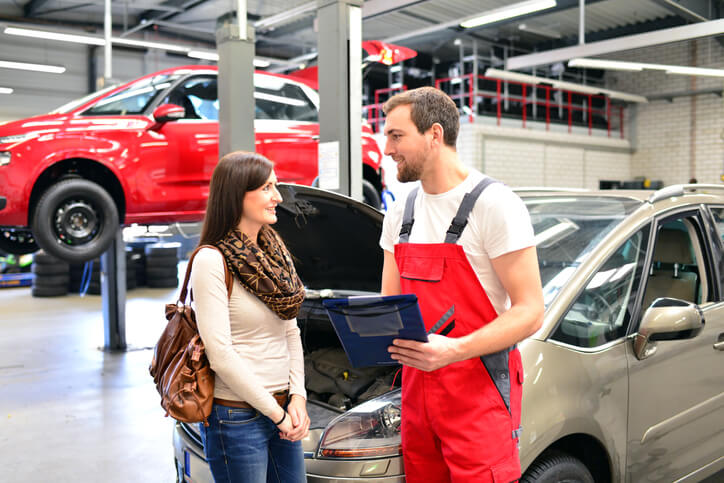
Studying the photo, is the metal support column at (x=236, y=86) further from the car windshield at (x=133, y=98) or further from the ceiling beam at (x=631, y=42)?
the ceiling beam at (x=631, y=42)

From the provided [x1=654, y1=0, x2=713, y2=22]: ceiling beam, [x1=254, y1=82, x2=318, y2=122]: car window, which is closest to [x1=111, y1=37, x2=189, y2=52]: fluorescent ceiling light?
[x1=254, y1=82, x2=318, y2=122]: car window

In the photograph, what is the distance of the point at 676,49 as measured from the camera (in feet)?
53.5

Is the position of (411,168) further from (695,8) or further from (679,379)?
(695,8)

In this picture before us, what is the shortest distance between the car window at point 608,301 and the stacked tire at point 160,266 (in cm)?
1052

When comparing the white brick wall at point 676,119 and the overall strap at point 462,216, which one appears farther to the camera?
the white brick wall at point 676,119

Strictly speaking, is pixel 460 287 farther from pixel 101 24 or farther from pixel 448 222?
pixel 101 24

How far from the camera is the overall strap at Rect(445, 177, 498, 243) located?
157cm

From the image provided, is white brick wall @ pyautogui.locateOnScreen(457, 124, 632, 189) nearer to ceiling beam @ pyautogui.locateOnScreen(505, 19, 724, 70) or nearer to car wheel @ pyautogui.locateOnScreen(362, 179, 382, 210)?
ceiling beam @ pyautogui.locateOnScreen(505, 19, 724, 70)

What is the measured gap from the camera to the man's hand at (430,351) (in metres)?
1.44

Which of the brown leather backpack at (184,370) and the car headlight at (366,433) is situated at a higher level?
the brown leather backpack at (184,370)

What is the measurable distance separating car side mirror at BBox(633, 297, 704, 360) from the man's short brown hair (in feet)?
3.37

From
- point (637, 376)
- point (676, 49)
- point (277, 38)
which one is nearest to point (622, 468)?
point (637, 376)

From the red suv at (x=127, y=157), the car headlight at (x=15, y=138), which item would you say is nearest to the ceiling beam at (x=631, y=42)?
the red suv at (x=127, y=157)

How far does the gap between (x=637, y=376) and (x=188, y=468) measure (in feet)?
5.12
